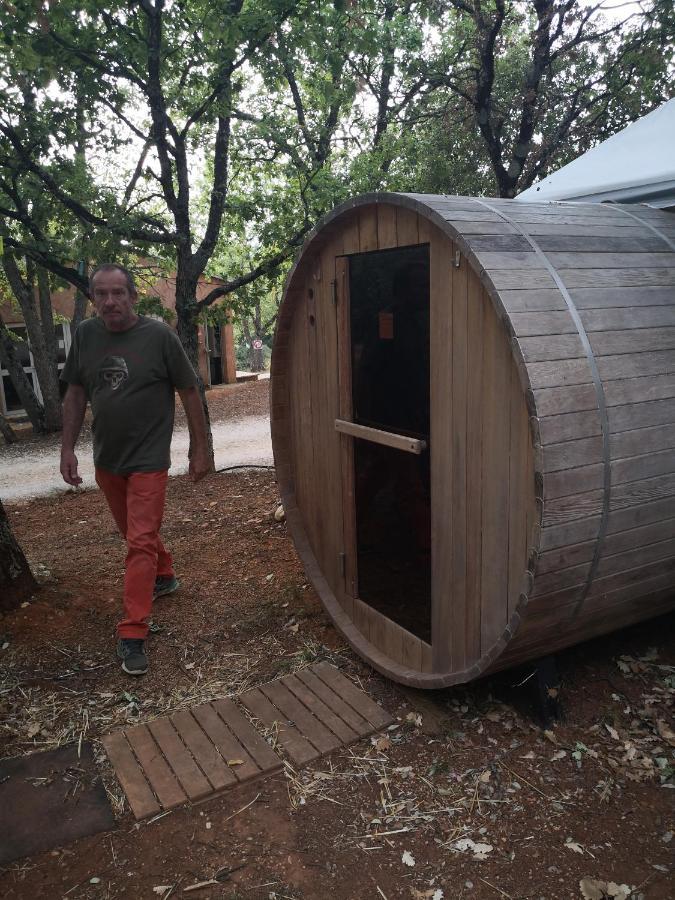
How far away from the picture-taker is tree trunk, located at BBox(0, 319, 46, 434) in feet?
42.9

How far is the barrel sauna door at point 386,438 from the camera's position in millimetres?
3354

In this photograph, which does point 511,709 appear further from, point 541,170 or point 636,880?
point 541,170

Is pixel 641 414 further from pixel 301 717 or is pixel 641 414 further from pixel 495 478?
pixel 301 717

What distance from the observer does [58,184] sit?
748cm

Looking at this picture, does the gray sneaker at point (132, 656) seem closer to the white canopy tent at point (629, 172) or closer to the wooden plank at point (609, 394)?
the wooden plank at point (609, 394)

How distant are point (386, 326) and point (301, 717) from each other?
1968 mm

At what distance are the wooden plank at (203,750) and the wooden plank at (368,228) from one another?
8.17 ft

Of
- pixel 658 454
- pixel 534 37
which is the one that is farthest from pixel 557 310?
pixel 534 37

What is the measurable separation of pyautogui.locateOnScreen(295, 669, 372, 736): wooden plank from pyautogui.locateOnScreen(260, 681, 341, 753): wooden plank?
0.37 ft

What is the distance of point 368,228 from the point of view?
3.55 m

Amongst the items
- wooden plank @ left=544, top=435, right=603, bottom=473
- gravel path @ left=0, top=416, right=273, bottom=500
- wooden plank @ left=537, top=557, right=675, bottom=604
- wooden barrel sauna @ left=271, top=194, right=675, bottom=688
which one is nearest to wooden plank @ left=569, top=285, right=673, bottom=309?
wooden barrel sauna @ left=271, top=194, right=675, bottom=688

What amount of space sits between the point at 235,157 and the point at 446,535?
7184mm

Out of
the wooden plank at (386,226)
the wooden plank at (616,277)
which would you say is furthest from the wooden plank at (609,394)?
the wooden plank at (386,226)

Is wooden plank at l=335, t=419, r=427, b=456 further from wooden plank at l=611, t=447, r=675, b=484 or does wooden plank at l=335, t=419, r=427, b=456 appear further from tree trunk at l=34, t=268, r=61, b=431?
tree trunk at l=34, t=268, r=61, b=431
